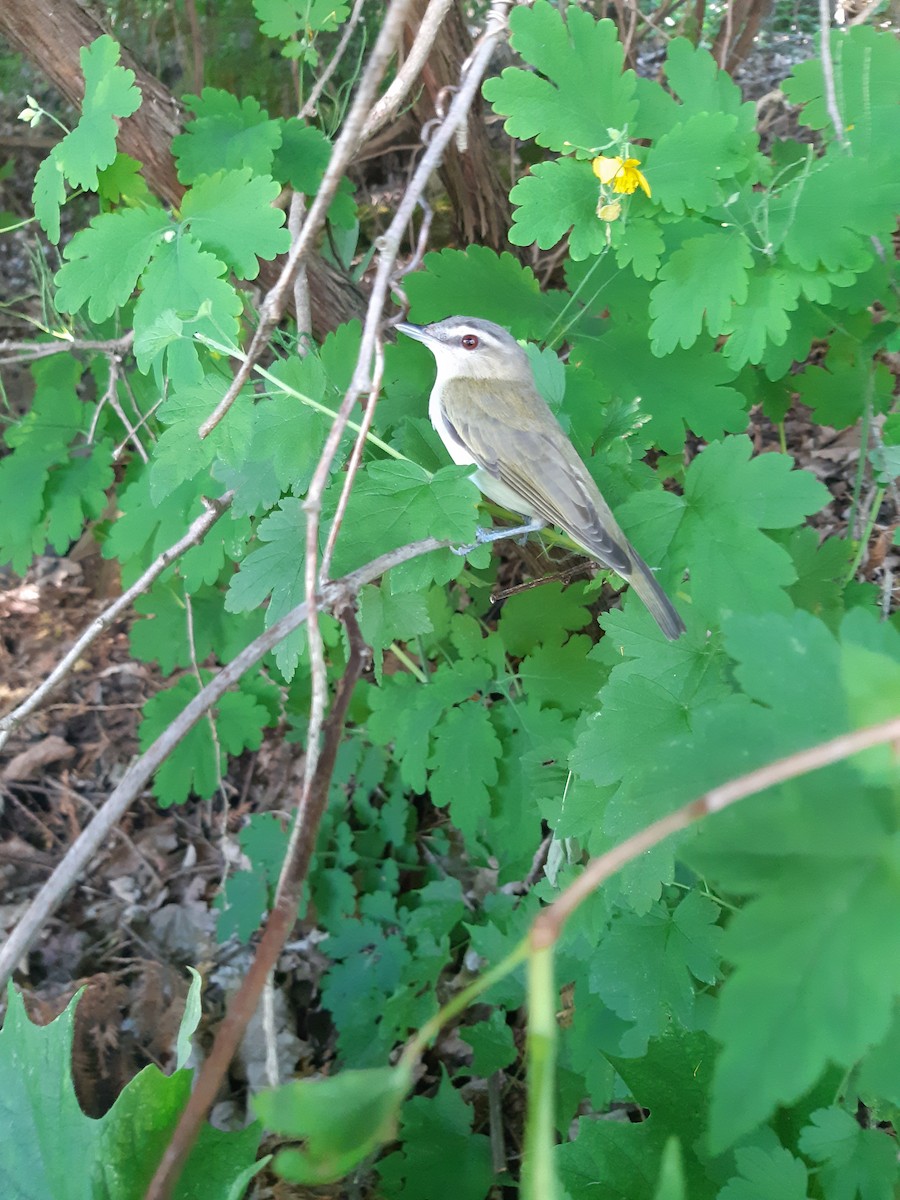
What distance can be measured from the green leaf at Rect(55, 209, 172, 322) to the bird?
699 mm

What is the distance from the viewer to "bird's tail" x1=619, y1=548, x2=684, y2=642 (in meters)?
1.85

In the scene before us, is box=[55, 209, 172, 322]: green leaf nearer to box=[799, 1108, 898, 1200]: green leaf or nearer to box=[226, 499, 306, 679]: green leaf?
box=[226, 499, 306, 679]: green leaf

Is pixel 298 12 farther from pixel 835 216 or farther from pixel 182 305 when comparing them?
pixel 835 216

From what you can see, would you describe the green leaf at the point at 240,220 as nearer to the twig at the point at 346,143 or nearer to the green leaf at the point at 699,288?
the twig at the point at 346,143

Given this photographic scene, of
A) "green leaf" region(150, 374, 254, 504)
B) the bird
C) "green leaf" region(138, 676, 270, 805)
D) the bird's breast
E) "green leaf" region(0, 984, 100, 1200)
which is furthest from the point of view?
"green leaf" region(138, 676, 270, 805)

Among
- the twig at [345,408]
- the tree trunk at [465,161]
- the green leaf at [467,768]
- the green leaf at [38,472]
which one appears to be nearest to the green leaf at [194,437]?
the twig at [345,408]

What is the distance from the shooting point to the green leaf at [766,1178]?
53.7 inches

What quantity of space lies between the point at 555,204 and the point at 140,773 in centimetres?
153

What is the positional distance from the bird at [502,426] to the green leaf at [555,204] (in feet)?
1.31

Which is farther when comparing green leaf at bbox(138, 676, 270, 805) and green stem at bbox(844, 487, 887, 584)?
green leaf at bbox(138, 676, 270, 805)

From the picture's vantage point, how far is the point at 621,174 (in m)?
1.88

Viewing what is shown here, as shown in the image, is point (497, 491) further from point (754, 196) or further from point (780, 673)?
point (780, 673)

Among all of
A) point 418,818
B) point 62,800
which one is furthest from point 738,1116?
point 62,800

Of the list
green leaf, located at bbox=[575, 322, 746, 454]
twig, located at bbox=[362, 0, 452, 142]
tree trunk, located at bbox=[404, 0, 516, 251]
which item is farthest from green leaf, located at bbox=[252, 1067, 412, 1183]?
tree trunk, located at bbox=[404, 0, 516, 251]
